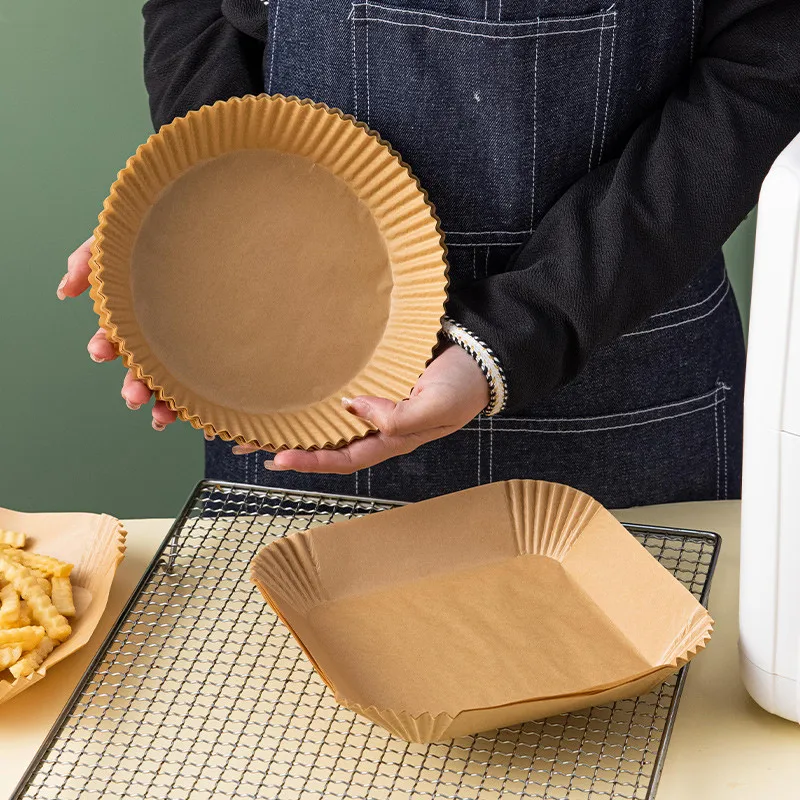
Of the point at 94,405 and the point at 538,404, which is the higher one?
the point at 538,404

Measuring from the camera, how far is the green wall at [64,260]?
1779 millimetres

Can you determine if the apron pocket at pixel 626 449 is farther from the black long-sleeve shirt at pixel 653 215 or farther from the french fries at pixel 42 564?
the french fries at pixel 42 564

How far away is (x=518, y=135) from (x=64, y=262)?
1.10m

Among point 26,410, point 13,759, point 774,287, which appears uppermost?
point 774,287

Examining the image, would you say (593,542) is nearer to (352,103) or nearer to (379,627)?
(379,627)

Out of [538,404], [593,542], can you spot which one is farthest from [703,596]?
[538,404]

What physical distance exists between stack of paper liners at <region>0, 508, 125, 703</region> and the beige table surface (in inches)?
1.1

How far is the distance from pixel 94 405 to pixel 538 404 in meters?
1.09

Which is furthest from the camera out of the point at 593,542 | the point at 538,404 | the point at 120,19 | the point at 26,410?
the point at 26,410

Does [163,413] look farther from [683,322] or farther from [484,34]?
[683,322]

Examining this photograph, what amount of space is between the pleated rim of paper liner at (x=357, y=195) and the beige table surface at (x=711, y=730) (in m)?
0.19

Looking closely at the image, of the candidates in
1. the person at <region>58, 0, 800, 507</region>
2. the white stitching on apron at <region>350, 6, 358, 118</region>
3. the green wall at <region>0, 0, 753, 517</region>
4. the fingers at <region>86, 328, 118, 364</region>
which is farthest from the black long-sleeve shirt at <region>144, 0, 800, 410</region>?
the green wall at <region>0, 0, 753, 517</region>

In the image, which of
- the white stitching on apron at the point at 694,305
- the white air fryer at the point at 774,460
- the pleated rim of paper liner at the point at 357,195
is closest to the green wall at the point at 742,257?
the white stitching on apron at the point at 694,305

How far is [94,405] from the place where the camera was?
6.59 feet
